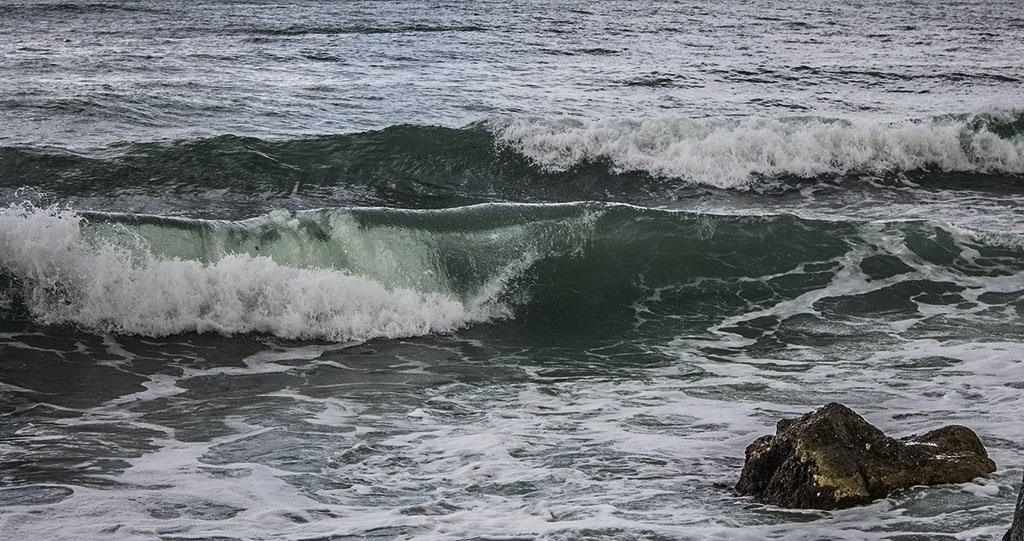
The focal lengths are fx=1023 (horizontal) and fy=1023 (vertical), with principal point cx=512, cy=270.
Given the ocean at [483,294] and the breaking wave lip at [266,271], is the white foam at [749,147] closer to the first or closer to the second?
the ocean at [483,294]

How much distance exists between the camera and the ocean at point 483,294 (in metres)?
4.91

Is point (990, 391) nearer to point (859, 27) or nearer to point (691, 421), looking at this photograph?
point (691, 421)

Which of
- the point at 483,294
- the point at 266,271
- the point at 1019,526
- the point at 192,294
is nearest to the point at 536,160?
the point at 483,294

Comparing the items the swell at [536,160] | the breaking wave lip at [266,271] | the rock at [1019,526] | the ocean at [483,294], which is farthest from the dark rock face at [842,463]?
the swell at [536,160]

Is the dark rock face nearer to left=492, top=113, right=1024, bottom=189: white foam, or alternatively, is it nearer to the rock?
the rock

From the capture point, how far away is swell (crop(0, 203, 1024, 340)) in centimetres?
857

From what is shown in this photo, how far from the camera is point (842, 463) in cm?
436

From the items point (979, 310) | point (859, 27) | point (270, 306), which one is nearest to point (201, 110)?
point (270, 306)

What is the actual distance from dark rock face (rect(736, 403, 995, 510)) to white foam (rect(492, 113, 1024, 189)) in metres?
9.58

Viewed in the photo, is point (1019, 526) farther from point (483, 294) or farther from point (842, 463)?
point (483, 294)

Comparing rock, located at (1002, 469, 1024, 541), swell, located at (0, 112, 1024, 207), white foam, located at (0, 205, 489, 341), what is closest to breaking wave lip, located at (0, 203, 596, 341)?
white foam, located at (0, 205, 489, 341)

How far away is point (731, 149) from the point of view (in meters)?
14.7

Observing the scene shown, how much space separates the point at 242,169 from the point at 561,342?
6.34 m

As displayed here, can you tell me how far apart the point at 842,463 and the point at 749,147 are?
1102cm
